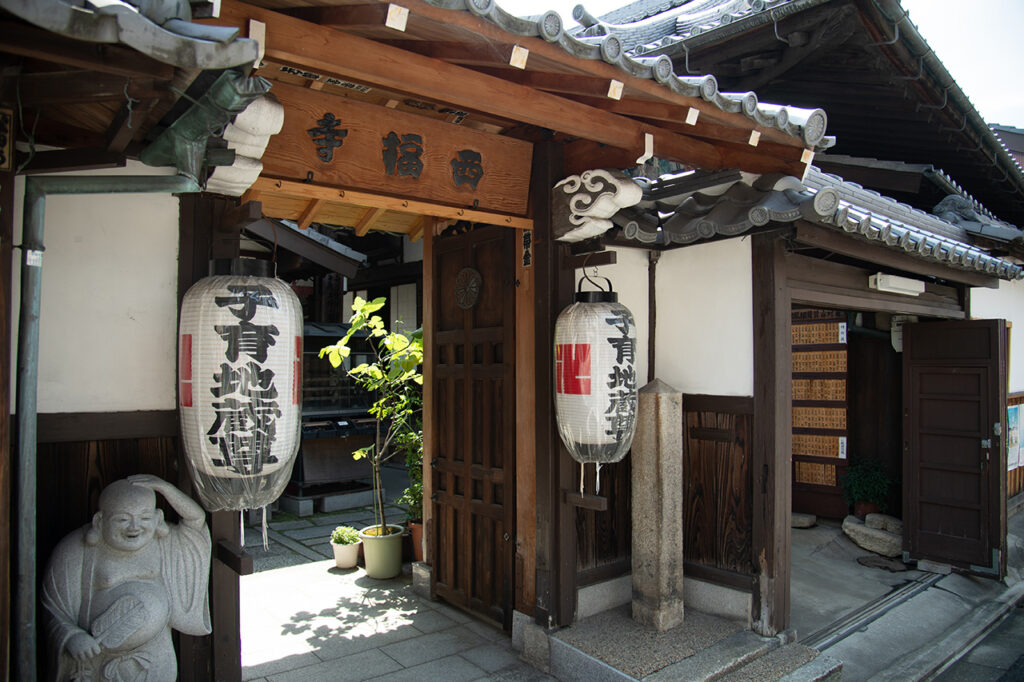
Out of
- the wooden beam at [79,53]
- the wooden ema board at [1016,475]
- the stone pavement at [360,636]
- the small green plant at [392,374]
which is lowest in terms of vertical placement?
the stone pavement at [360,636]

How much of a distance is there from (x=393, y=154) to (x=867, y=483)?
27.6ft

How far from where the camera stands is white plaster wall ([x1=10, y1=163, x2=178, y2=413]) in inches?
133

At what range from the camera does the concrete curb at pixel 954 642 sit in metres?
5.78

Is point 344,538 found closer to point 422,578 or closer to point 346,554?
point 346,554

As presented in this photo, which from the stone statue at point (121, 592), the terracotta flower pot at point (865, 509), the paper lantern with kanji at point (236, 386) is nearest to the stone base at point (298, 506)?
the stone statue at point (121, 592)

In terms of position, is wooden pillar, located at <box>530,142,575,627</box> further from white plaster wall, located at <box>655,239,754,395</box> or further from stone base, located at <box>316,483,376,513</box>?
stone base, located at <box>316,483,376,513</box>

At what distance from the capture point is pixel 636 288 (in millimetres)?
6250

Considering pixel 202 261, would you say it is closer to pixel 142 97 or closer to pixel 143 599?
pixel 142 97

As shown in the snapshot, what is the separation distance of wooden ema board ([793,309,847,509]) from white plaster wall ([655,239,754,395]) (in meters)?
4.94

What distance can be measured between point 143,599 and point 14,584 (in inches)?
22.2

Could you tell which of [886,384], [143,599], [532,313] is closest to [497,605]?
[532,313]

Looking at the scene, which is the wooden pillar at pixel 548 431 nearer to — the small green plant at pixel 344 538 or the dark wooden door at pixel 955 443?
the small green plant at pixel 344 538

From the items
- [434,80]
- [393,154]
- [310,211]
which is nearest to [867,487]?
[393,154]

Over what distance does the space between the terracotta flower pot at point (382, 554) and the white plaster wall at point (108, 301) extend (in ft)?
14.2
